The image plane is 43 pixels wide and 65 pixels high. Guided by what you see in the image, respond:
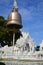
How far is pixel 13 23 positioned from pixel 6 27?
3498 mm

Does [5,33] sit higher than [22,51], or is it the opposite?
[5,33]

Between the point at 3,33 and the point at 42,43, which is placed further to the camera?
the point at 3,33

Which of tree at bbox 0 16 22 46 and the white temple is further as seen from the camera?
tree at bbox 0 16 22 46

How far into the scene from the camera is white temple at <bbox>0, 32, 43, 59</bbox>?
30.5m

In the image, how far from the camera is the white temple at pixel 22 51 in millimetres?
30531

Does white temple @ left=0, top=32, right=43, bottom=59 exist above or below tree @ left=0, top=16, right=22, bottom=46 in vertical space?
below

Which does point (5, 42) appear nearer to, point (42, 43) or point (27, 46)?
point (27, 46)

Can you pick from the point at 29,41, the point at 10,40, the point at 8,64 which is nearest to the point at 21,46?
the point at 29,41

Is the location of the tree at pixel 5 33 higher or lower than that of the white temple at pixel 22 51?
higher

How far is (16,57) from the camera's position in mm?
30250

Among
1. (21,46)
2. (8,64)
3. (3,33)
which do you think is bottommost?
(8,64)

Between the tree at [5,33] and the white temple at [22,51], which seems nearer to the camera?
the white temple at [22,51]

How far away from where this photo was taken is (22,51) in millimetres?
32969

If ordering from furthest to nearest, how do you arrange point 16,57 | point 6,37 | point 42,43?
1. point 6,37
2. point 42,43
3. point 16,57
